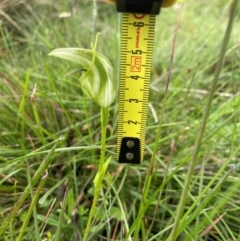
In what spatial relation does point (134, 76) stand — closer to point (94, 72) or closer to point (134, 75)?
point (134, 75)

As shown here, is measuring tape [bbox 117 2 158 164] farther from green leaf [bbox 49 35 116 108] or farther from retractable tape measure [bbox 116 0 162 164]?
green leaf [bbox 49 35 116 108]

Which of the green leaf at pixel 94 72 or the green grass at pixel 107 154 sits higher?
the green leaf at pixel 94 72

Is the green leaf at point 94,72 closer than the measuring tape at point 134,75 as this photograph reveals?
Yes

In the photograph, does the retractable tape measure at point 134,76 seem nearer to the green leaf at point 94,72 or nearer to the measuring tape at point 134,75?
the measuring tape at point 134,75

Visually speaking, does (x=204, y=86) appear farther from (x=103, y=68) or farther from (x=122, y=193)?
(x=103, y=68)

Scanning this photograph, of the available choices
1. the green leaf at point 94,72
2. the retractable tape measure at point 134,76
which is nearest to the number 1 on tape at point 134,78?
the retractable tape measure at point 134,76

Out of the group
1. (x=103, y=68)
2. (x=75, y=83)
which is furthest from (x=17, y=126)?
(x=103, y=68)

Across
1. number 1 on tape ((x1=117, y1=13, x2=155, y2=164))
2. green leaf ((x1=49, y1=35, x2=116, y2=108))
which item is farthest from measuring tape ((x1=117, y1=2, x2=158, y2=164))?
green leaf ((x1=49, y1=35, x2=116, y2=108))
